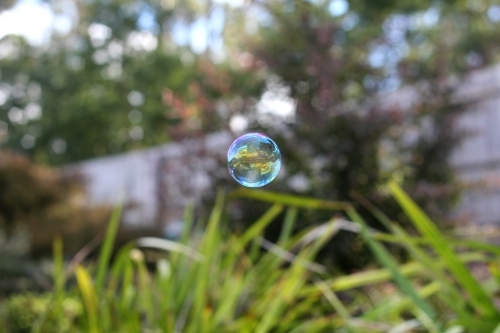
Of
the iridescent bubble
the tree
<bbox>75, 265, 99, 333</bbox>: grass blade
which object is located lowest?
<bbox>75, 265, 99, 333</bbox>: grass blade

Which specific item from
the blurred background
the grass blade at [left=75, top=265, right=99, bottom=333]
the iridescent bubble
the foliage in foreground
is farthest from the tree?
the iridescent bubble

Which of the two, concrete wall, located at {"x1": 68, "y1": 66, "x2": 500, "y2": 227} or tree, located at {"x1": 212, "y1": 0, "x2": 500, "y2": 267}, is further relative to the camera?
concrete wall, located at {"x1": 68, "y1": 66, "x2": 500, "y2": 227}

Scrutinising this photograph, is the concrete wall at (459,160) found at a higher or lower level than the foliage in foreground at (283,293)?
higher

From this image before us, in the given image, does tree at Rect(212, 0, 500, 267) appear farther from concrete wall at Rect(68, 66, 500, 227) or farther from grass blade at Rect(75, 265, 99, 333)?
grass blade at Rect(75, 265, 99, 333)

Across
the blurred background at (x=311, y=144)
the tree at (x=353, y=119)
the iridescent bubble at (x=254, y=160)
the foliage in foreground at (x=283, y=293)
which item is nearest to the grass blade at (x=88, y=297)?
the foliage in foreground at (x=283, y=293)

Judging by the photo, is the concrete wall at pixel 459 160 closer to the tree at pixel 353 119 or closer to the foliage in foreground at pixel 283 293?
the tree at pixel 353 119

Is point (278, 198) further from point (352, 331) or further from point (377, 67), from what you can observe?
point (377, 67)

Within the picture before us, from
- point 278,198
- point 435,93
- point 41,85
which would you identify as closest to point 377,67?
point 435,93

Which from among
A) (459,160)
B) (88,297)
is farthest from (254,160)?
(459,160)
